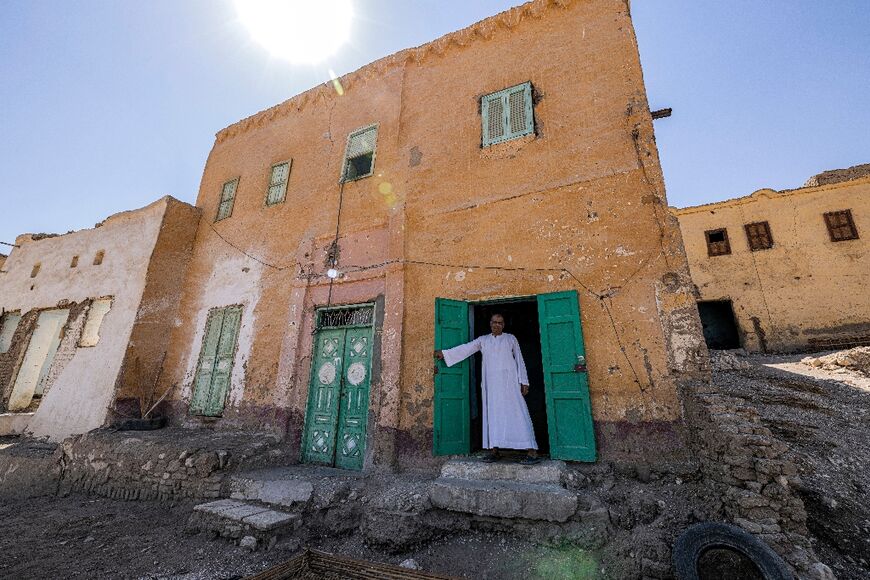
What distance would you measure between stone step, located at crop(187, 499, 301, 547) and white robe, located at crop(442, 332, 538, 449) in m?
2.47

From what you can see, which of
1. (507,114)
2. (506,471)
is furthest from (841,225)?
(506,471)

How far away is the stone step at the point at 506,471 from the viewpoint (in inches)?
161

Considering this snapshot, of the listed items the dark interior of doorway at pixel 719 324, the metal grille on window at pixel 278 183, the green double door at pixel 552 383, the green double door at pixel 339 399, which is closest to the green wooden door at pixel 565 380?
the green double door at pixel 552 383

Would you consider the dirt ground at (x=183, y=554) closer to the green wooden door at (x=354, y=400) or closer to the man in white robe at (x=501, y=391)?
the man in white robe at (x=501, y=391)

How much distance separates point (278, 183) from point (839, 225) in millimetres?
18083

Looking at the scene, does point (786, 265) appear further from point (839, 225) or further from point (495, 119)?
point (495, 119)

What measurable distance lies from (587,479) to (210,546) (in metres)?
4.08

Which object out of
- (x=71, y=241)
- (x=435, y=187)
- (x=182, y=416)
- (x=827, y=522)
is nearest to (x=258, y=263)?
(x=182, y=416)

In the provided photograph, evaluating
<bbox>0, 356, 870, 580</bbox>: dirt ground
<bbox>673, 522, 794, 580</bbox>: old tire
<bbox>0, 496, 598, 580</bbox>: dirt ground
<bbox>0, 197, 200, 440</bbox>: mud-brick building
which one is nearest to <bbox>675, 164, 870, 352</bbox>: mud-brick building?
<bbox>0, 356, 870, 580</bbox>: dirt ground

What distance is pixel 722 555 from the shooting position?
282cm

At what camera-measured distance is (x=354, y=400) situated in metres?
5.98

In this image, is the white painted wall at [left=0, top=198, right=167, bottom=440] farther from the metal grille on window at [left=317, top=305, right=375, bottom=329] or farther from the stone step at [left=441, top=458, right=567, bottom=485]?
the stone step at [left=441, top=458, right=567, bottom=485]

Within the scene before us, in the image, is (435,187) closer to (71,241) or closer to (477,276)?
(477,276)

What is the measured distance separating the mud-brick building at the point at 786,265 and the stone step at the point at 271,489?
15263mm
